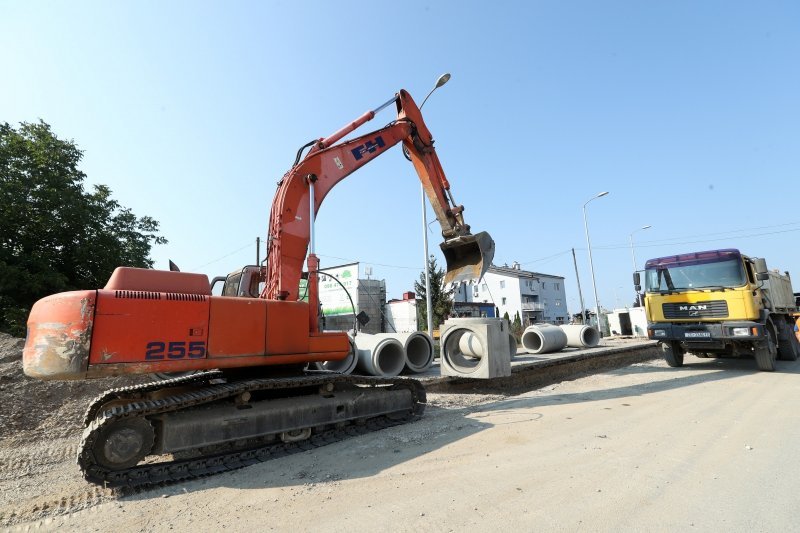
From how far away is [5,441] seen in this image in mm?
5891

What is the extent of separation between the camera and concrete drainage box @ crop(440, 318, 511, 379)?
28.1ft

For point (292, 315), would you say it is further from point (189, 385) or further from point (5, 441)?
point (5, 441)

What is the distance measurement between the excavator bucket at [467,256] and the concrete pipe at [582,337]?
11.3m

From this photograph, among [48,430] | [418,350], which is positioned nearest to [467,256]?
[418,350]

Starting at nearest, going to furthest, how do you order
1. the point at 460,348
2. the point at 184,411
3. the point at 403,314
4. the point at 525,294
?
the point at 184,411 < the point at 460,348 < the point at 403,314 < the point at 525,294

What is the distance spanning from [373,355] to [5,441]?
6.62 m

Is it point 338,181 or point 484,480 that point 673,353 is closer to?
point 484,480

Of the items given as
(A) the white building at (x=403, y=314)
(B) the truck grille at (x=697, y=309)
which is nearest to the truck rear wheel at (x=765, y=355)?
(B) the truck grille at (x=697, y=309)

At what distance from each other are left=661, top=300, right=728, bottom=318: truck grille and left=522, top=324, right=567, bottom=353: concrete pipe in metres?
4.75

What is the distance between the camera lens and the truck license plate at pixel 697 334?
1042 centimetres

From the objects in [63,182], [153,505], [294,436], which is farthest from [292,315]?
[63,182]

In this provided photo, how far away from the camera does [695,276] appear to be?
1102 centimetres

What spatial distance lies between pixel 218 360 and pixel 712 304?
11.6 meters

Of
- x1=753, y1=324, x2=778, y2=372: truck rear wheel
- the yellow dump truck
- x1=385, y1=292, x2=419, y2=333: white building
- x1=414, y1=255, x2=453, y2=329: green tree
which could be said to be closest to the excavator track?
the yellow dump truck
